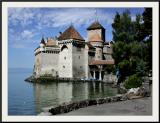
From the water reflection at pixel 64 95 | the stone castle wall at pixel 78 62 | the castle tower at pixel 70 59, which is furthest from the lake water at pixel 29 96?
the stone castle wall at pixel 78 62

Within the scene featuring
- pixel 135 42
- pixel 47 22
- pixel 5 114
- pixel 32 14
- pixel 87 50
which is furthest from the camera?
pixel 87 50

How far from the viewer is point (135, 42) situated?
11711 millimetres

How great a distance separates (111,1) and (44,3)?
1.32 metres

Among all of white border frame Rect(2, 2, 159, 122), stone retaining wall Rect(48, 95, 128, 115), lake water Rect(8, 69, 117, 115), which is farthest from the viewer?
lake water Rect(8, 69, 117, 115)

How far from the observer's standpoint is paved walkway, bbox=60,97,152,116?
667 centimetres

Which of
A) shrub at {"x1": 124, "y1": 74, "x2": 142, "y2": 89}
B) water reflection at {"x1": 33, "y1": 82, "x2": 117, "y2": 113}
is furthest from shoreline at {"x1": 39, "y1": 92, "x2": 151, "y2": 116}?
water reflection at {"x1": 33, "y1": 82, "x2": 117, "y2": 113}

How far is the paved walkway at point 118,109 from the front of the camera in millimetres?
6672

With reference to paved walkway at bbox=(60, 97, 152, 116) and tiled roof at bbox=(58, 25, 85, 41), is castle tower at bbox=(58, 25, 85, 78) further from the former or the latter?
paved walkway at bbox=(60, 97, 152, 116)

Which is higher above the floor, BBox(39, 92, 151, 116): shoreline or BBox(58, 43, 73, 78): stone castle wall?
BBox(58, 43, 73, 78): stone castle wall

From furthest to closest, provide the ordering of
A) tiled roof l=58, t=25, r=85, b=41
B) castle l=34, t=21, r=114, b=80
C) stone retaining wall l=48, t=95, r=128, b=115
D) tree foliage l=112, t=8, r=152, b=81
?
castle l=34, t=21, r=114, b=80
tree foliage l=112, t=8, r=152, b=81
tiled roof l=58, t=25, r=85, b=41
stone retaining wall l=48, t=95, r=128, b=115

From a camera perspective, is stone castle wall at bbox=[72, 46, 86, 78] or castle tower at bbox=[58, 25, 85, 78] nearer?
castle tower at bbox=[58, 25, 85, 78]

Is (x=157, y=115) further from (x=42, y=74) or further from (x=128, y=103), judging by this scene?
(x=42, y=74)

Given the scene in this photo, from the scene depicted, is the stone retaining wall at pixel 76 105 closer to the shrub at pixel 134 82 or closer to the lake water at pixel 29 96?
the lake water at pixel 29 96

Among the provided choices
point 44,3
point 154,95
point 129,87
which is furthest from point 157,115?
point 129,87
